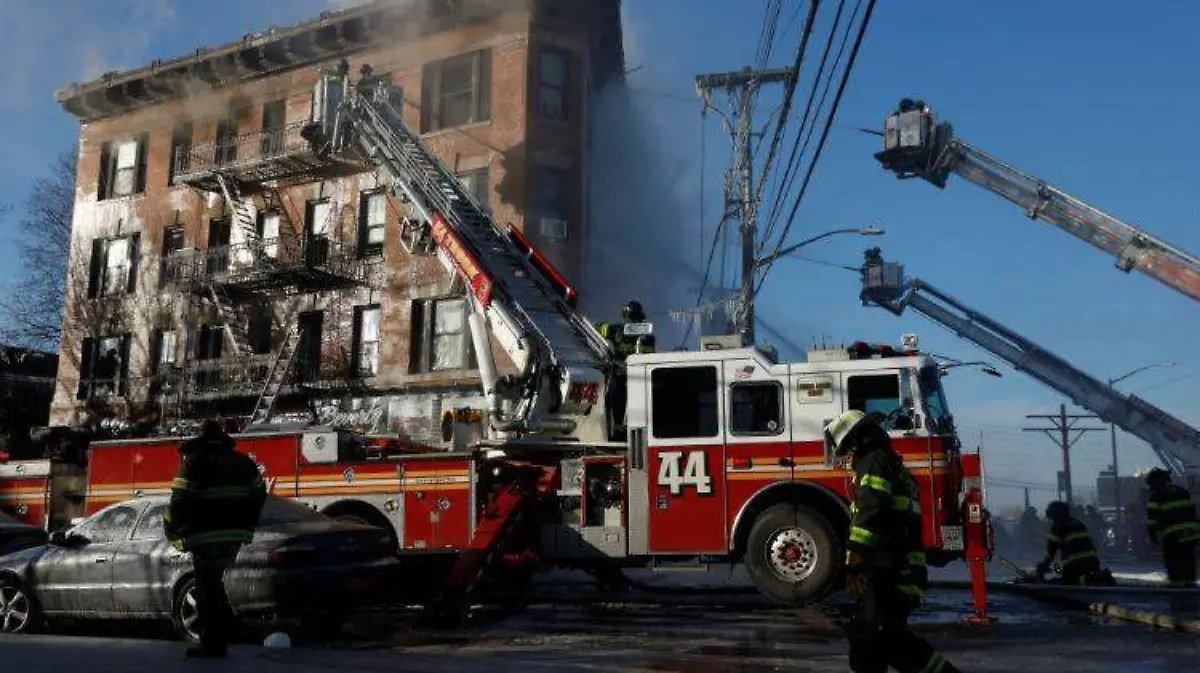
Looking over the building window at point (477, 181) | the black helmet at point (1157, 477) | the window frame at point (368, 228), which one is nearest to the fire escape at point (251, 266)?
the window frame at point (368, 228)

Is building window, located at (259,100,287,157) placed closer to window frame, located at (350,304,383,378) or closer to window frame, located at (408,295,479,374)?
window frame, located at (350,304,383,378)

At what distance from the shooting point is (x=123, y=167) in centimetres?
2897

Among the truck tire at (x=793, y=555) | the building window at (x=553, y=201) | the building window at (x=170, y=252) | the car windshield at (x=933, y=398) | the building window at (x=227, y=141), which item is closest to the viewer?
the truck tire at (x=793, y=555)

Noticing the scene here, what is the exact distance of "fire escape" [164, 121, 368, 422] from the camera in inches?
950

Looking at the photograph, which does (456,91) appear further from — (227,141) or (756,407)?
(756,407)

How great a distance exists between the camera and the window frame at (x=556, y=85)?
23.9 m

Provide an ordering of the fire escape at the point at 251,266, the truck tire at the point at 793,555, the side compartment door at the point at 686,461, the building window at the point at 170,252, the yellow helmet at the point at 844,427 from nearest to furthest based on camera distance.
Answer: the yellow helmet at the point at 844,427
the truck tire at the point at 793,555
the side compartment door at the point at 686,461
the fire escape at the point at 251,266
the building window at the point at 170,252

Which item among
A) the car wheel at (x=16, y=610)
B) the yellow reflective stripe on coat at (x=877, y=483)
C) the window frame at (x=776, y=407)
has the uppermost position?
the window frame at (x=776, y=407)

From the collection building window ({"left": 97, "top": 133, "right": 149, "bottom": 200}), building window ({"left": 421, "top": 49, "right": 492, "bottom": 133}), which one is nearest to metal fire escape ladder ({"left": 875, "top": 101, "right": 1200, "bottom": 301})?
building window ({"left": 421, "top": 49, "right": 492, "bottom": 133})

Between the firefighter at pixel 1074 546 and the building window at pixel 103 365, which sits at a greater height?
the building window at pixel 103 365

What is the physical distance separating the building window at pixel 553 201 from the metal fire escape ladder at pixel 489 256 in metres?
5.81

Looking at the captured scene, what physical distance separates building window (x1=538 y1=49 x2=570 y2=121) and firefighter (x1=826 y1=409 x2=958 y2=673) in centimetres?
1991

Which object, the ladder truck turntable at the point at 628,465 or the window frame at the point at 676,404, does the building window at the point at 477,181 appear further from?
the window frame at the point at 676,404

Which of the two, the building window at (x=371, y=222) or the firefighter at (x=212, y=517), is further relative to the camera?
the building window at (x=371, y=222)
